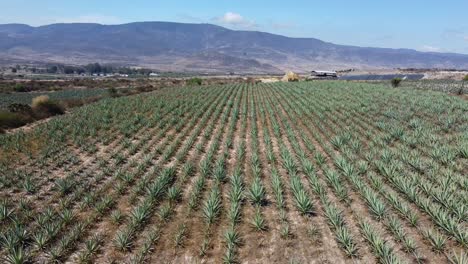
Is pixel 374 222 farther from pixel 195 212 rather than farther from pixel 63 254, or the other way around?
pixel 63 254

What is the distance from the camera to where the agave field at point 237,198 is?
7016 mm

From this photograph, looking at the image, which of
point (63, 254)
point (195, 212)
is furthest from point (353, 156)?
point (63, 254)

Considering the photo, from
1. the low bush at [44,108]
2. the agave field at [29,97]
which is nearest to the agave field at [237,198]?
the low bush at [44,108]

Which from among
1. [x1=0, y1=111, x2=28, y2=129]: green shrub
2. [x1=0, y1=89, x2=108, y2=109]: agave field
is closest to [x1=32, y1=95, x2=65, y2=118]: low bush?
[x1=0, y1=111, x2=28, y2=129]: green shrub

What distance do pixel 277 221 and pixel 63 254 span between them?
4.98 m

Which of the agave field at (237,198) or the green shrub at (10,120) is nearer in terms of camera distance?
the agave field at (237,198)

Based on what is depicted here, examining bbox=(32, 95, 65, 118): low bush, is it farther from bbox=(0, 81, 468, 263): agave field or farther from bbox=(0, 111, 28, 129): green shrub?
bbox=(0, 81, 468, 263): agave field

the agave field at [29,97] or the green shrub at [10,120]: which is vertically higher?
the green shrub at [10,120]

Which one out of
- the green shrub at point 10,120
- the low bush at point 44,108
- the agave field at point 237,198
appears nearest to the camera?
the agave field at point 237,198

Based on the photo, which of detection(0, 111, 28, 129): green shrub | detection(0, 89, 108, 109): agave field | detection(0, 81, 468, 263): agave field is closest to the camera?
detection(0, 81, 468, 263): agave field

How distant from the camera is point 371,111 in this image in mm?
23266

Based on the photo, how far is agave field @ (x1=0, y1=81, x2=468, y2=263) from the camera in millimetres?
7016

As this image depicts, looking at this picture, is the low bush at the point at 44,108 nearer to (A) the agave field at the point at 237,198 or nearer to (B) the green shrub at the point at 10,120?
(B) the green shrub at the point at 10,120

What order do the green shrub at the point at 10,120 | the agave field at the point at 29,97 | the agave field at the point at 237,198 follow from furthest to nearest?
the agave field at the point at 29,97
the green shrub at the point at 10,120
the agave field at the point at 237,198
